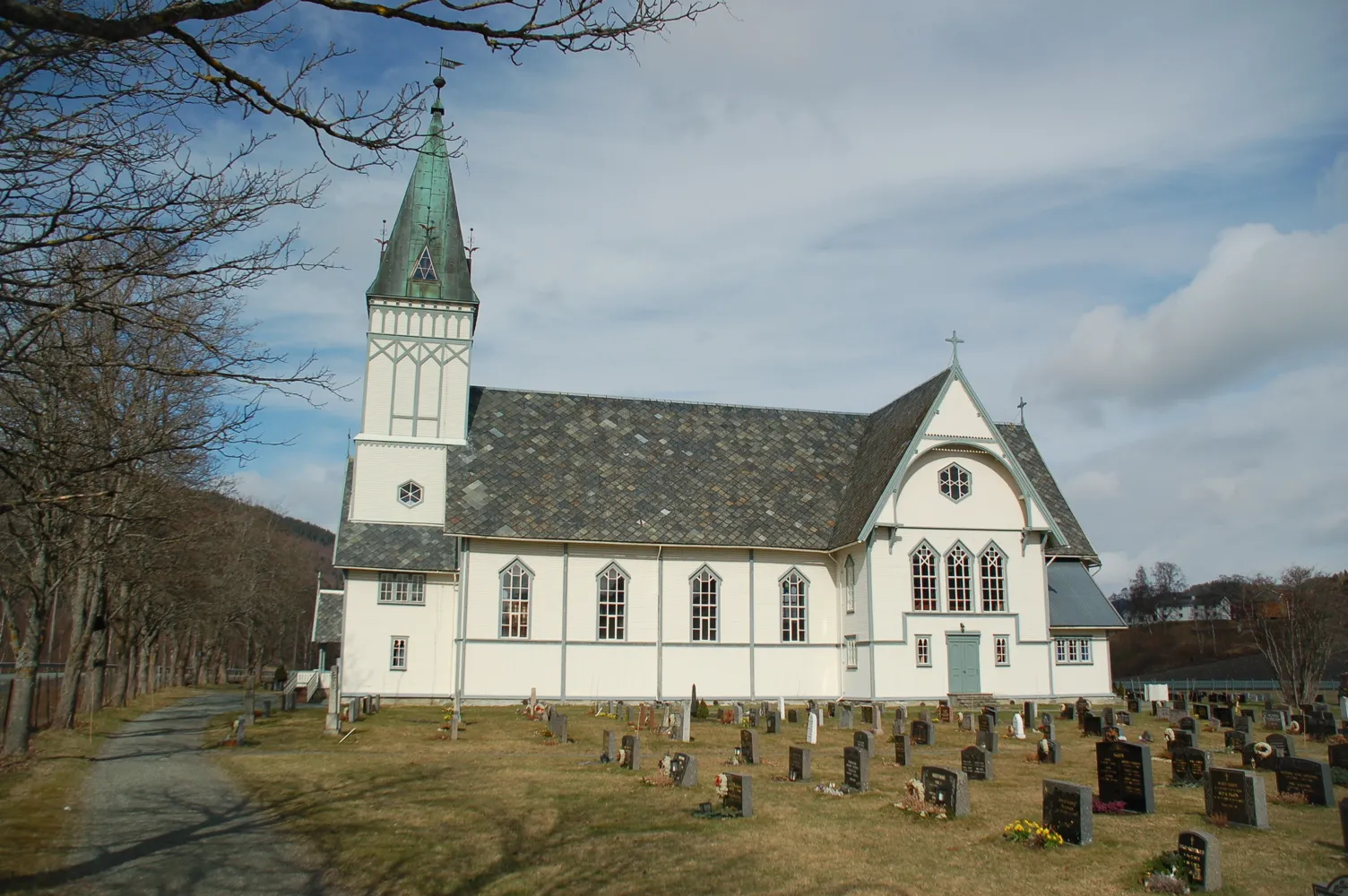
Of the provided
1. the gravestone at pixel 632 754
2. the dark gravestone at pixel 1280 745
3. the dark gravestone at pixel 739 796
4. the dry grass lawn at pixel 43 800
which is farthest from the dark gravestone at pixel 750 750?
the dry grass lawn at pixel 43 800

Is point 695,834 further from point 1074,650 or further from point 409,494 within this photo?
point 1074,650

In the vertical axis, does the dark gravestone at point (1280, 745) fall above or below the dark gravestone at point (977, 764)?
above

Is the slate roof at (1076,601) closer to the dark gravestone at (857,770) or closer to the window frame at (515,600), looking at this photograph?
the window frame at (515,600)

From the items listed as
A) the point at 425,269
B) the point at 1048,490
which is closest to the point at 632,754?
the point at 425,269

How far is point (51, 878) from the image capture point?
1091 centimetres

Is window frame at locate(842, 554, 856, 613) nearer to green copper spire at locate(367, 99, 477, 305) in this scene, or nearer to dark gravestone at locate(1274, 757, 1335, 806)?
green copper spire at locate(367, 99, 477, 305)

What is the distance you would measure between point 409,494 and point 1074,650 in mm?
23445

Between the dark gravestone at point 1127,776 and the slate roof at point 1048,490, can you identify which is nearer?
the dark gravestone at point 1127,776

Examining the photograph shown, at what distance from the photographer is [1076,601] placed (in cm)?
3681

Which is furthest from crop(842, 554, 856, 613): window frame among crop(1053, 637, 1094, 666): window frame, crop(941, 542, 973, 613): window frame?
crop(1053, 637, 1094, 666): window frame

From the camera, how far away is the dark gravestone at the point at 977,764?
691 inches

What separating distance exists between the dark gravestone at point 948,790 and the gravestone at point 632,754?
6.02 metres

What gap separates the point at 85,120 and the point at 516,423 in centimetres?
2919

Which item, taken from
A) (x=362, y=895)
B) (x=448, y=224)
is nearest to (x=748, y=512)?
(x=448, y=224)
